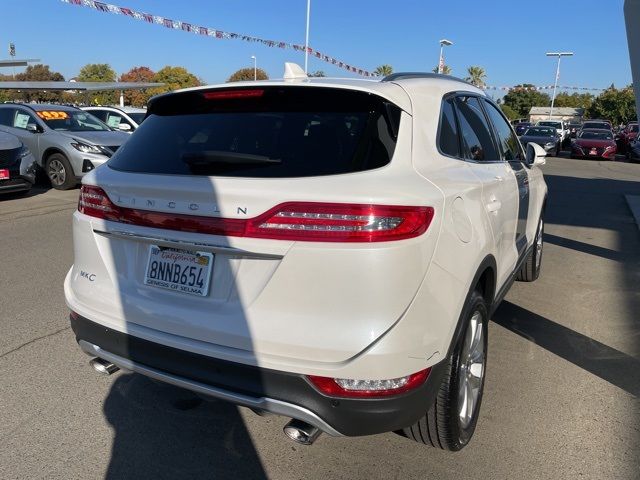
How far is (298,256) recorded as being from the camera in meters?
2.03

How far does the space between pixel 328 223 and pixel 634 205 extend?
11.1 metres

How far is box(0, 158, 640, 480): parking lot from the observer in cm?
258

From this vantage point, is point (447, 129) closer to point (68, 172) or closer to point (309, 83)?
point (309, 83)

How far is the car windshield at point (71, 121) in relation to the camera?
11352mm

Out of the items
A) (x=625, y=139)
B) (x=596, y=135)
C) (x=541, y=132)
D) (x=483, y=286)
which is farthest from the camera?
(x=625, y=139)

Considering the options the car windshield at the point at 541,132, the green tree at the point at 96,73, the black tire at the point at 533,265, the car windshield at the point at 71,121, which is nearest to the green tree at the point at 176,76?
the green tree at the point at 96,73

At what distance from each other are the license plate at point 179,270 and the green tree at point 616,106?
8560 centimetres

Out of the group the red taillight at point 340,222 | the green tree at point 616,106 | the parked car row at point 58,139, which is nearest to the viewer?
the red taillight at point 340,222

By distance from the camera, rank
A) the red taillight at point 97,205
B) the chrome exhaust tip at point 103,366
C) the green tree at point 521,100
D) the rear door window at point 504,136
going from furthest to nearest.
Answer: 1. the green tree at point 521,100
2. the rear door window at point 504,136
3. the chrome exhaust tip at point 103,366
4. the red taillight at point 97,205

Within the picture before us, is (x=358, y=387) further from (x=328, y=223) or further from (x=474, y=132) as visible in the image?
(x=474, y=132)

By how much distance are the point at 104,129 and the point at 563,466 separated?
38.6ft

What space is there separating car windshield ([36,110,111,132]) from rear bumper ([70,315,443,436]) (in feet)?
34.5

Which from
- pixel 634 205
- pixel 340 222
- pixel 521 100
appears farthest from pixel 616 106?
pixel 340 222

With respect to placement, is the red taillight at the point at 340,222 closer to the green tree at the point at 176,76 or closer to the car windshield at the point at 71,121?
the car windshield at the point at 71,121
